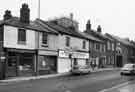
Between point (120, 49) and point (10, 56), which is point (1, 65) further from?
point (120, 49)

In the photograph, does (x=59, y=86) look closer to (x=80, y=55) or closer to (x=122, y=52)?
(x=80, y=55)

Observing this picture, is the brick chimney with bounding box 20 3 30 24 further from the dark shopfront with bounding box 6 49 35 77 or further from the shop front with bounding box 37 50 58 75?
the shop front with bounding box 37 50 58 75

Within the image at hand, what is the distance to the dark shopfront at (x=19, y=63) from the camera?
2191 cm

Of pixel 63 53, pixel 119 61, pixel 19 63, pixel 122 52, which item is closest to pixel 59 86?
pixel 19 63

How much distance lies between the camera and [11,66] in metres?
22.1

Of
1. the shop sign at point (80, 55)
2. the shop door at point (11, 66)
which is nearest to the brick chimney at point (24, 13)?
the shop door at point (11, 66)

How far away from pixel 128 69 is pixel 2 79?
15595mm

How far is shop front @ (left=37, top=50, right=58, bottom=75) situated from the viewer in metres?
25.5

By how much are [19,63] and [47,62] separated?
4.97m

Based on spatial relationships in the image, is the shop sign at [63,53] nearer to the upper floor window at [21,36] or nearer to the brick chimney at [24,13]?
the upper floor window at [21,36]

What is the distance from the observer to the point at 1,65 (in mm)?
20828

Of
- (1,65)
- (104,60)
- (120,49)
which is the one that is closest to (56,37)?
(1,65)

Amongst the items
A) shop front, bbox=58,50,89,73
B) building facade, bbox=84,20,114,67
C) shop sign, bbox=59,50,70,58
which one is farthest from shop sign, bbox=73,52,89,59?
building facade, bbox=84,20,114,67

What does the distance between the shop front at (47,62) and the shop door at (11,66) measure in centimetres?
367
